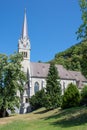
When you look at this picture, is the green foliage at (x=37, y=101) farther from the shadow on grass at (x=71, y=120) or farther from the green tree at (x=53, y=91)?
the shadow on grass at (x=71, y=120)

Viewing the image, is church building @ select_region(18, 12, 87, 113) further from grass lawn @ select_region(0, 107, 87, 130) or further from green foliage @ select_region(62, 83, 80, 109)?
grass lawn @ select_region(0, 107, 87, 130)

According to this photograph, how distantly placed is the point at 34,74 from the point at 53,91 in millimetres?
23886

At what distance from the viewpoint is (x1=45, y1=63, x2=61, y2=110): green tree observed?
46.5 metres

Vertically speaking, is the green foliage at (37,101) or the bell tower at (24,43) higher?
the bell tower at (24,43)

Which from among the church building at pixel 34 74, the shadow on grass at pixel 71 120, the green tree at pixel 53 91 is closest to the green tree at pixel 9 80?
the green tree at pixel 53 91

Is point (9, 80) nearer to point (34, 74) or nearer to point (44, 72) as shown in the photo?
point (34, 74)

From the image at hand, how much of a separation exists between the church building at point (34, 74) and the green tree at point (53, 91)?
20.5 metres

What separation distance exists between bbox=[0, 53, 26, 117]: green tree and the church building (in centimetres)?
2577

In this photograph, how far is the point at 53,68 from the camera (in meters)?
50.0

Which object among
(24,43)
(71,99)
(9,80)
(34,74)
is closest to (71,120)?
(71,99)

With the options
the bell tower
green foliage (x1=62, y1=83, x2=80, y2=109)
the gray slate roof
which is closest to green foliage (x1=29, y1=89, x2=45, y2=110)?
the gray slate roof

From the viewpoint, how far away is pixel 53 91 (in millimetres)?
49125

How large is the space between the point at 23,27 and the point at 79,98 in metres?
44.3

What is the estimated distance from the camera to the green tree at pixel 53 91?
46531 millimetres
